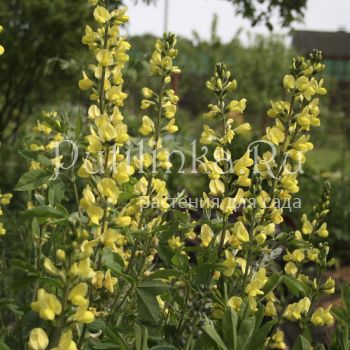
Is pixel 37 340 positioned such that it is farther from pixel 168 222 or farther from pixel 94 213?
pixel 168 222

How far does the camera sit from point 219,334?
1.54m

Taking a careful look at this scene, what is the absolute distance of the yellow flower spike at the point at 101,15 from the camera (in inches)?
63.6

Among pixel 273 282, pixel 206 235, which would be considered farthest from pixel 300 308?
pixel 206 235

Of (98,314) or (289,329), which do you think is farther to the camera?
(289,329)

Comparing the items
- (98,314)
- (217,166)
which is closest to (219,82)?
(217,166)

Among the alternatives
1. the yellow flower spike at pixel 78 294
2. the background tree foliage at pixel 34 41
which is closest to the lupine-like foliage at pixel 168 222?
the yellow flower spike at pixel 78 294

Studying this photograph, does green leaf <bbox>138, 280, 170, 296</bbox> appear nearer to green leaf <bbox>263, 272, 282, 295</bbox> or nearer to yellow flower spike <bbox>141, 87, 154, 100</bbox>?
green leaf <bbox>263, 272, 282, 295</bbox>

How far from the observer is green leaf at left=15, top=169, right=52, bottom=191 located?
1.58 meters

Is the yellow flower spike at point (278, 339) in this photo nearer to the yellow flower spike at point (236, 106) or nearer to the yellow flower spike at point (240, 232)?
the yellow flower spike at point (240, 232)

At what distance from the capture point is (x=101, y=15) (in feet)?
5.35

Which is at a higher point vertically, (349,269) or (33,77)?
(33,77)

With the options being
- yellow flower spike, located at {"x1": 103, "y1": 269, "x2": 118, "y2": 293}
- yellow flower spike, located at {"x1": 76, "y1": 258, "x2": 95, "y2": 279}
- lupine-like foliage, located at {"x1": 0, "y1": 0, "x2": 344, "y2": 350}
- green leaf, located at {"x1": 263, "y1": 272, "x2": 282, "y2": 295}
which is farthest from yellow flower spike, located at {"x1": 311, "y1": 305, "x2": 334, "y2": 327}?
yellow flower spike, located at {"x1": 76, "y1": 258, "x2": 95, "y2": 279}

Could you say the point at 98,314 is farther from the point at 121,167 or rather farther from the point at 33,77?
the point at 33,77

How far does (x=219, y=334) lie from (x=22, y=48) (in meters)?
5.58
